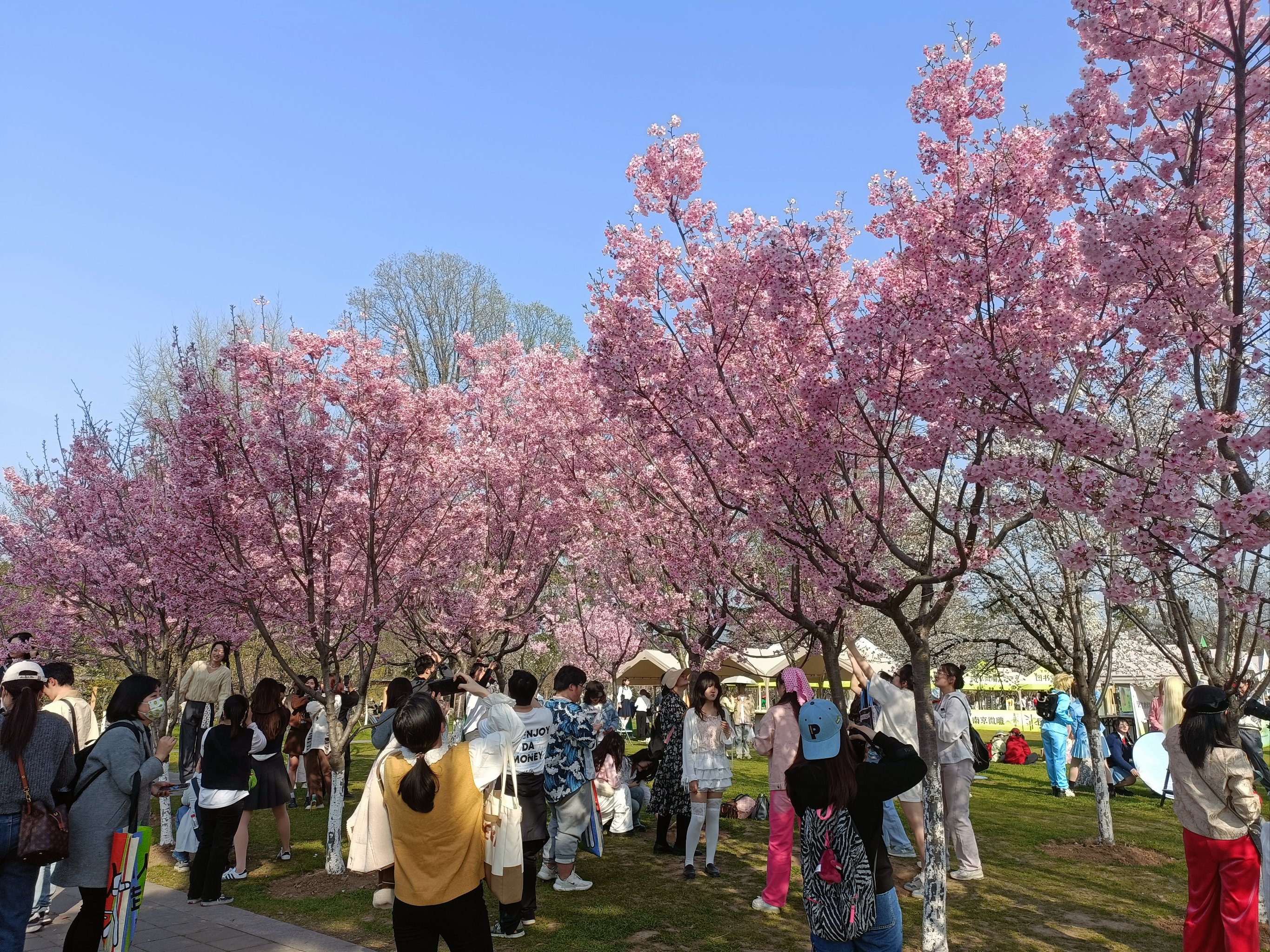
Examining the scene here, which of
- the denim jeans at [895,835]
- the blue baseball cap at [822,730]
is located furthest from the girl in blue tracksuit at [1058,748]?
the blue baseball cap at [822,730]

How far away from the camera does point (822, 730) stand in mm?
3844

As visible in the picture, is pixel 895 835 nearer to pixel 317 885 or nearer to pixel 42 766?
pixel 317 885

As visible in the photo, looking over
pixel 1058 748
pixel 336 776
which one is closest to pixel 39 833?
pixel 336 776

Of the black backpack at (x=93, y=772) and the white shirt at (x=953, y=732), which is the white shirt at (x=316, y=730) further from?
the white shirt at (x=953, y=732)

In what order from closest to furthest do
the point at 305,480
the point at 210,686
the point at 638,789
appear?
the point at 305,480 → the point at 210,686 → the point at 638,789

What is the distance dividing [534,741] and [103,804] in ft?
9.49

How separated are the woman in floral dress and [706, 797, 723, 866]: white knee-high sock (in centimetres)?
70

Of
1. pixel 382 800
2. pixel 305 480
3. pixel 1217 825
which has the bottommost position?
pixel 1217 825

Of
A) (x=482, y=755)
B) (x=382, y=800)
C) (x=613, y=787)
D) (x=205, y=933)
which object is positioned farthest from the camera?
(x=613, y=787)

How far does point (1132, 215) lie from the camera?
4578mm

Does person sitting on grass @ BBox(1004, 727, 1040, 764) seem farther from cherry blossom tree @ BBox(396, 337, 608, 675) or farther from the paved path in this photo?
the paved path

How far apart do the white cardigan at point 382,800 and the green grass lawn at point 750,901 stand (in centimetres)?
262

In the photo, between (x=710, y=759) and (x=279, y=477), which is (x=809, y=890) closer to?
(x=710, y=759)

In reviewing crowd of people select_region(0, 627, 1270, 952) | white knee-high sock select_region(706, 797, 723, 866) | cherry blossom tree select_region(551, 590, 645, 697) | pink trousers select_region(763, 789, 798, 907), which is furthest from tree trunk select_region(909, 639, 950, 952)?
cherry blossom tree select_region(551, 590, 645, 697)
